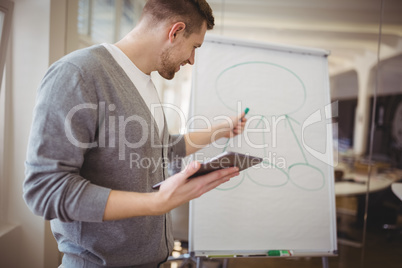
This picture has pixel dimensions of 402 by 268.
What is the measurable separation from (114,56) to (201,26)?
13.2 inches

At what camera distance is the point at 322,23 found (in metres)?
3.25

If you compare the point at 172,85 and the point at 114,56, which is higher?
the point at 172,85

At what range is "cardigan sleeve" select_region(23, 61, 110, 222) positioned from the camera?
59 cm

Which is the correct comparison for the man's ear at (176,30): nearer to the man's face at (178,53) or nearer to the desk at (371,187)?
the man's face at (178,53)

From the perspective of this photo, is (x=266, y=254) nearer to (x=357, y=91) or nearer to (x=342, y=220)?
(x=342, y=220)

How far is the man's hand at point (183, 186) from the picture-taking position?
652 mm

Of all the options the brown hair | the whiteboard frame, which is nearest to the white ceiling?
the whiteboard frame

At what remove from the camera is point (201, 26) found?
3.07 ft

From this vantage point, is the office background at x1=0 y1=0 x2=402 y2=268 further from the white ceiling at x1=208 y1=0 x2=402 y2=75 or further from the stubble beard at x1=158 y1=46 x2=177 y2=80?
the stubble beard at x1=158 y1=46 x2=177 y2=80

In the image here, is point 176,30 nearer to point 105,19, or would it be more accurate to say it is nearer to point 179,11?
point 179,11

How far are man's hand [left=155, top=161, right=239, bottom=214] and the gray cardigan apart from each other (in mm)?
136

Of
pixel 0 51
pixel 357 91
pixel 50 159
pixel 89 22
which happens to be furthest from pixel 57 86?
pixel 357 91

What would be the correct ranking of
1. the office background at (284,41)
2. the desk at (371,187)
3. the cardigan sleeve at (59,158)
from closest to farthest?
the cardigan sleeve at (59,158)
the office background at (284,41)
the desk at (371,187)

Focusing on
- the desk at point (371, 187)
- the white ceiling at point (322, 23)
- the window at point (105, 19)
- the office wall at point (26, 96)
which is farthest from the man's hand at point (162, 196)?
the white ceiling at point (322, 23)
